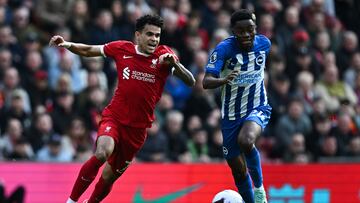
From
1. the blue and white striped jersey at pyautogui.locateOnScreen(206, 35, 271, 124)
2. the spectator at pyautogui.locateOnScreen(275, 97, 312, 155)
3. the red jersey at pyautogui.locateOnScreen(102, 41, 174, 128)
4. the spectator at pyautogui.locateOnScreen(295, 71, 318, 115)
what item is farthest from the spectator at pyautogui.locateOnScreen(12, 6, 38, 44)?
the blue and white striped jersey at pyautogui.locateOnScreen(206, 35, 271, 124)

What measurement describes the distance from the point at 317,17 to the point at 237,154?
10234mm

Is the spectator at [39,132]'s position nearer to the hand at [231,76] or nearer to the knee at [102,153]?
the knee at [102,153]

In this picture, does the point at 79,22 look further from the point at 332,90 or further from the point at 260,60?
the point at 260,60

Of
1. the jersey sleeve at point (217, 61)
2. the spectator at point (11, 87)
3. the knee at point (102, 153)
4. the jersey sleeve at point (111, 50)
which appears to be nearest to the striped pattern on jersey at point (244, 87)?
the jersey sleeve at point (217, 61)

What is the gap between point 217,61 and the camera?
45.5ft

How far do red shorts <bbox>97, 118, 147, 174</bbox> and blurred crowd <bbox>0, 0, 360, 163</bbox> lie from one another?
397cm

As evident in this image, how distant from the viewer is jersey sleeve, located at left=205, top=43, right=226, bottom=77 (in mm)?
13773

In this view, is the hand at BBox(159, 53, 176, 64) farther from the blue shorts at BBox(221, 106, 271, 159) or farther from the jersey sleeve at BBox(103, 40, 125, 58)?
the blue shorts at BBox(221, 106, 271, 159)

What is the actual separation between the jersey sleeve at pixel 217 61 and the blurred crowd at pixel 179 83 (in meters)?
5.00

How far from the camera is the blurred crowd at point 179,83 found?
61.0 feet

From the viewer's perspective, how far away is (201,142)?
64.5 ft

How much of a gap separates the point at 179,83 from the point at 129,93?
676cm

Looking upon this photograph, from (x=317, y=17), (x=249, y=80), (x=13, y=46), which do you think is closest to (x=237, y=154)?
(x=249, y=80)

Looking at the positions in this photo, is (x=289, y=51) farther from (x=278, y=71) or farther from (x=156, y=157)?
(x=156, y=157)
